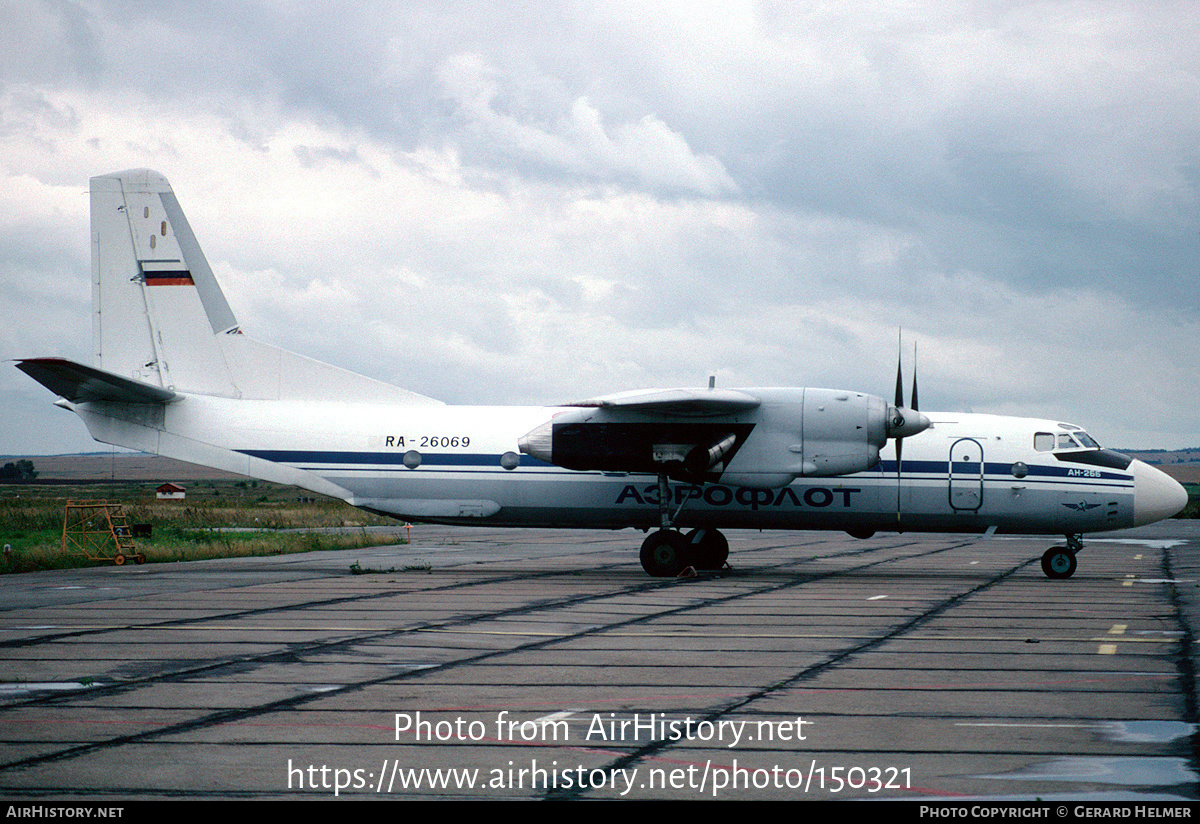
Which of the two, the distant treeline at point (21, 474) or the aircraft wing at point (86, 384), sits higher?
the aircraft wing at point (86, 384)

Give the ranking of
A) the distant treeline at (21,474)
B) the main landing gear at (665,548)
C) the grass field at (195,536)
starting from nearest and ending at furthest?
the main landing gear at (665,548)
the grass field at (195,536)
the distant treeline at (21,474)

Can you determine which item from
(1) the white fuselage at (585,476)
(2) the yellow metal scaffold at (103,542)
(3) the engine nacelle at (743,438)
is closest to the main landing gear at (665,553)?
(1) the white fuselage at (585,476)

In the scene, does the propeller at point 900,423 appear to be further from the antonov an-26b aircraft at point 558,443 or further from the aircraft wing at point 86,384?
the aircraft wing at point 86,384

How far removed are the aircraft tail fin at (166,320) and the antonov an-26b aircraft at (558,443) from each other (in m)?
0.03

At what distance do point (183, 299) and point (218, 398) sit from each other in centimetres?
260

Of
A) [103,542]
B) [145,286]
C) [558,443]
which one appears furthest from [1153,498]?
[103,542]

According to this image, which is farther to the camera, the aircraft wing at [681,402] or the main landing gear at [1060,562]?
the main landing gear at [1060,562]

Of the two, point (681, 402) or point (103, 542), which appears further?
point (103, 542)

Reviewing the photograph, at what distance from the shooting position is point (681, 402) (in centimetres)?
2220

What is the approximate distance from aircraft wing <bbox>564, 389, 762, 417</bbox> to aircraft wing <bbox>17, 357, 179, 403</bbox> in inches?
373

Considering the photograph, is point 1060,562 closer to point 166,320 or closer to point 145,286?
point 166,320

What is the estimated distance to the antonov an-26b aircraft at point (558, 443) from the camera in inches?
901

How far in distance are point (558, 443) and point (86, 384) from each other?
→ 10.2 metres
